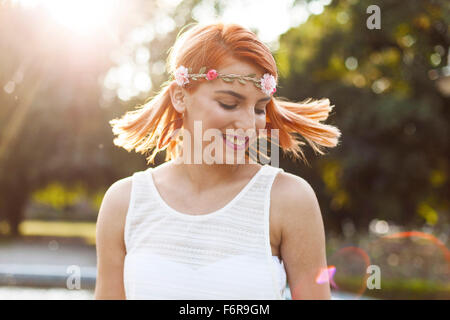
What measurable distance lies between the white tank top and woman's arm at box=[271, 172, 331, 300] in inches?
2.3

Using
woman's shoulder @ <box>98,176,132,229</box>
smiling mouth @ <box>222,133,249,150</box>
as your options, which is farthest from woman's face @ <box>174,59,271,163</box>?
woman's shoulder @ <box>98,176,132,229</box>

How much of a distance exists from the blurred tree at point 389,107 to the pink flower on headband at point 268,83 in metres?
14.6

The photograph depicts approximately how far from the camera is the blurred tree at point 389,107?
1691 cm

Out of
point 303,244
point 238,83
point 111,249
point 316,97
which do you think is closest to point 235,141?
point 238,83

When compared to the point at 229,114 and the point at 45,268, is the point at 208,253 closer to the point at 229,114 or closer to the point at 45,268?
the point at 229,114

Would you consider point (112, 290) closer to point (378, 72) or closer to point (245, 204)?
point (245, 204)

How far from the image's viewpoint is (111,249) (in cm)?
229

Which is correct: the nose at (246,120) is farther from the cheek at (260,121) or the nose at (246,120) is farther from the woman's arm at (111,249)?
the woman's arm at (111,249)

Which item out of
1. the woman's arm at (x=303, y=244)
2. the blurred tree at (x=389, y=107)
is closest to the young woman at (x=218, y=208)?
the woman's arm at (x=303, y=244)

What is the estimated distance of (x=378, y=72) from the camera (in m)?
20.3

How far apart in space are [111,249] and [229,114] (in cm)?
72

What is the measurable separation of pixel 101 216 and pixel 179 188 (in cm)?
33

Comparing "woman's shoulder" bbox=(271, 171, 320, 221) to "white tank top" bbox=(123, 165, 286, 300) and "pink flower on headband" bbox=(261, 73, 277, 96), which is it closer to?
"white tank top" bbox=(123, 165, 286, 300)
